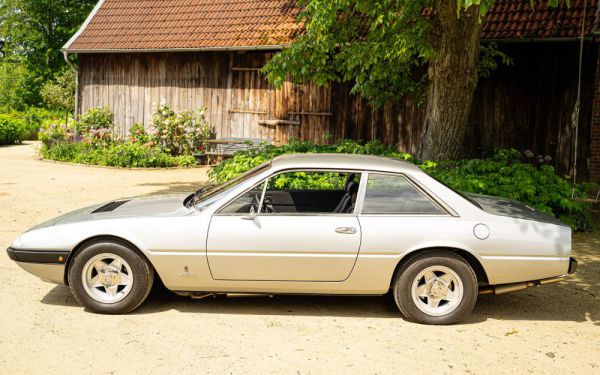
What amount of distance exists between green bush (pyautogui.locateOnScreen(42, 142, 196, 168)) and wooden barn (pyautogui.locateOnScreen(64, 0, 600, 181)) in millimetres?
1716

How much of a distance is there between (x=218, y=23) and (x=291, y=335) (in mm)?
14973

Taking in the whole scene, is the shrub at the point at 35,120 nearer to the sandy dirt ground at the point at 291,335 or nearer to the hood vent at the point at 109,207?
the hood vent at the point at 109,207

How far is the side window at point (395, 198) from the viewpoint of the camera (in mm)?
5758

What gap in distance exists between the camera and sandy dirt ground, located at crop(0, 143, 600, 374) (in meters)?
4.73

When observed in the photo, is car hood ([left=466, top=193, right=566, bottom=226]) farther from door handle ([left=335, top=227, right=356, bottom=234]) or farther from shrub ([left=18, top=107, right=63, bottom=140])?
shrub ([left=18, top=107, right=63, bottom=140])

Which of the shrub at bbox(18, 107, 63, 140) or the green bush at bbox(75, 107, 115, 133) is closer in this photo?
the green bush at bbox(75, 107, 115, 133)

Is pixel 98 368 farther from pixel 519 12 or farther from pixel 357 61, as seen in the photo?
pixel 519 12

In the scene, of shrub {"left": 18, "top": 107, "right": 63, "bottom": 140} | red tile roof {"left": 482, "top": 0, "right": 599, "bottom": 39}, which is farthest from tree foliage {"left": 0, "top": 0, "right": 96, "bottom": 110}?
red tile roof {"left": 482, "top": 0, "right": 599, "bottom": 39}

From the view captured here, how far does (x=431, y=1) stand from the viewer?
1116 centimetres

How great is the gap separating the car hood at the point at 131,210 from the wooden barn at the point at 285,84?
8.28 metres

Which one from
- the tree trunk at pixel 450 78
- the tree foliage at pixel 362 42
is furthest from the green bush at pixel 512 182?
the tree foliage at pixel 362 42

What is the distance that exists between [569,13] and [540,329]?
Result: 10.3 meters

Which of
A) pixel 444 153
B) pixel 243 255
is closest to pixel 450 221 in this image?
pixel 243 255

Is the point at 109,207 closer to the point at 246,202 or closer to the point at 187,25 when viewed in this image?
the point at 246,202
